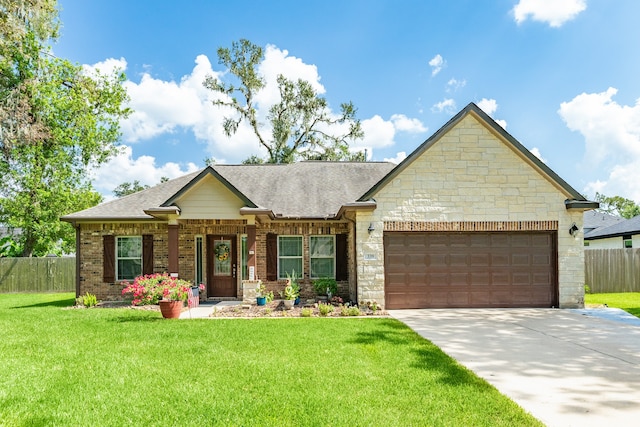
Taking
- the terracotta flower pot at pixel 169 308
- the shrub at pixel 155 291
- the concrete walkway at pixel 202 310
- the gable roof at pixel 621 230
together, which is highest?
the gable roof at pixel 621 230

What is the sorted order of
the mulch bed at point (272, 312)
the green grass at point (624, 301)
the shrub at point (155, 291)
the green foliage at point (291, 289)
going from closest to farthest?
the shrub at point (155, 291)
the mulch bed at point (272, 312)
the green grass at point (624, 301)
the green foliage at point (291, 289)

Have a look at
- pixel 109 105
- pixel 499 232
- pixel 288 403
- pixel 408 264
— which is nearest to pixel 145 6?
pixel 109 105

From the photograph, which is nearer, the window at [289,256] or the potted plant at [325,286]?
the potted plant at [325,286]

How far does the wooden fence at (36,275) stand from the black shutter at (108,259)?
737 centimetres

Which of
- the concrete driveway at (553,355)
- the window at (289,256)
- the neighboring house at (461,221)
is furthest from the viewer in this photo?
the window at (289,256)

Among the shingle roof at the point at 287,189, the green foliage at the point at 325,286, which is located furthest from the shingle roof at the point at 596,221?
the green foliage at the point at 325,286

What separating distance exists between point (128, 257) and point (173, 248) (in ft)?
9.51

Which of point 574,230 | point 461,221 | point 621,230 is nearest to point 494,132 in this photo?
point 461,221

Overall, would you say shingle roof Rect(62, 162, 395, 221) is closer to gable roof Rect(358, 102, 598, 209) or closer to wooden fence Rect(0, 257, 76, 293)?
gable roof Rect(358, 102, 598, 209)

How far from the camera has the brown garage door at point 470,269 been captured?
11.6 metres

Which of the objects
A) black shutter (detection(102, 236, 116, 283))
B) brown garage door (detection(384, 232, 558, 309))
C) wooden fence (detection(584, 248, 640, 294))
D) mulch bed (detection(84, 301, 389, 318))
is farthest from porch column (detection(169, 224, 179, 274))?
wooden fence (detection(584, 248, 640, 294))

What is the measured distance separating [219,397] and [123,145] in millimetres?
25156

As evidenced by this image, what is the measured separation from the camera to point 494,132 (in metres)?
11.5

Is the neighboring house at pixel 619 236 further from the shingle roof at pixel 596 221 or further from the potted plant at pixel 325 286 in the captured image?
the potted plant at pixel 325 286
